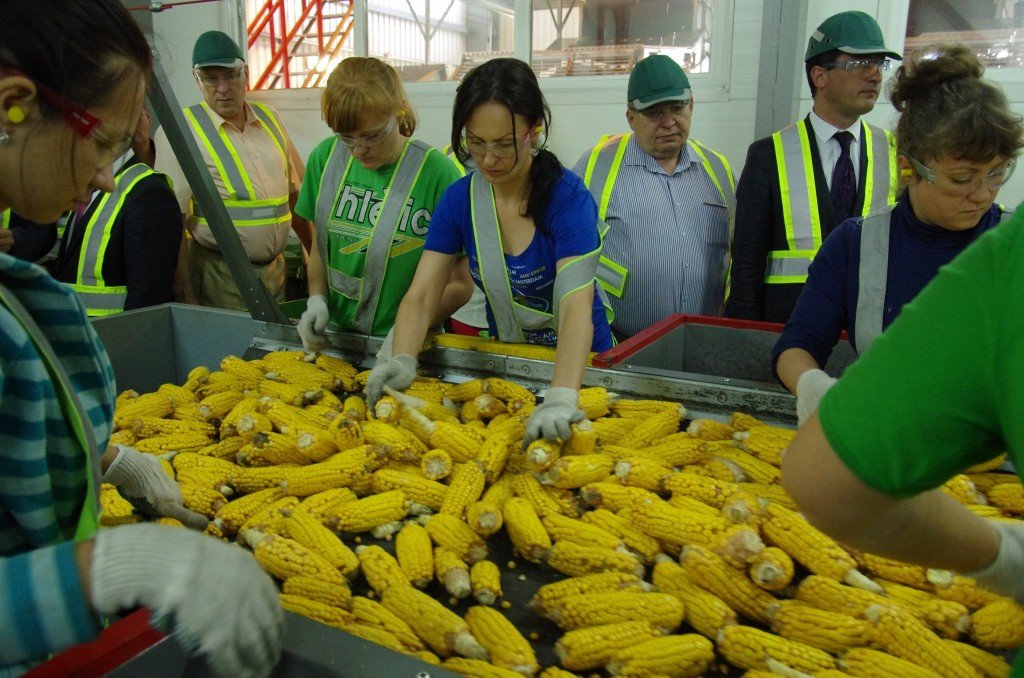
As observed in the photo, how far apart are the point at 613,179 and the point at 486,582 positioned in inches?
97.4

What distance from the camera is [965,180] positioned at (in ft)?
5.57

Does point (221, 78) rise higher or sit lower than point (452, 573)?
higher

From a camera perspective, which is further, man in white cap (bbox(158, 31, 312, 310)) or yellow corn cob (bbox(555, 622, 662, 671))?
man in white cap (bbox(158, 31, 312, 310))

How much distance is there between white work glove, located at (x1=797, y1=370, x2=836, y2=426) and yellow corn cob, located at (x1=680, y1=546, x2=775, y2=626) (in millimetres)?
519

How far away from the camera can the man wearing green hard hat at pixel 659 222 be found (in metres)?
3.39

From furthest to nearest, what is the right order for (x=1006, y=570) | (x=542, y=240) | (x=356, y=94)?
(x=356, y=94)
(x=542, y=240)
(x=1006, y=570)

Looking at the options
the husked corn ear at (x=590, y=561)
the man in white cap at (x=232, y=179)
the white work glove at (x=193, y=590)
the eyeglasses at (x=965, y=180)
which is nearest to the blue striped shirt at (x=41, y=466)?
the white work glove at (x=193, y=590)

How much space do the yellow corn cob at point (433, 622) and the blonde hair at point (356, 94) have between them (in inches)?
69.9

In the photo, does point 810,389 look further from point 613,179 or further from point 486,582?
point 613,179

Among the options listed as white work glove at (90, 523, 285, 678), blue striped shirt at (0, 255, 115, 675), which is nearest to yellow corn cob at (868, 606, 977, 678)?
white work glove at (90, 523, 285, 678)

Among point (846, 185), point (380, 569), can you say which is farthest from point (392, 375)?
point (846, 185)

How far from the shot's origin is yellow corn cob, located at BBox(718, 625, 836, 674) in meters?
1.21

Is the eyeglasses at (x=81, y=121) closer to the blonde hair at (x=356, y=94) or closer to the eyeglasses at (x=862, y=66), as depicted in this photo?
the blonde hair at (x=356, y=94)

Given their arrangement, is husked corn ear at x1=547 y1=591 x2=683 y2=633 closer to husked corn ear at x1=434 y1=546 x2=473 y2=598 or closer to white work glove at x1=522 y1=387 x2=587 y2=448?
husked corn ear at x1=434 y1=546 x2=473 y2=598
